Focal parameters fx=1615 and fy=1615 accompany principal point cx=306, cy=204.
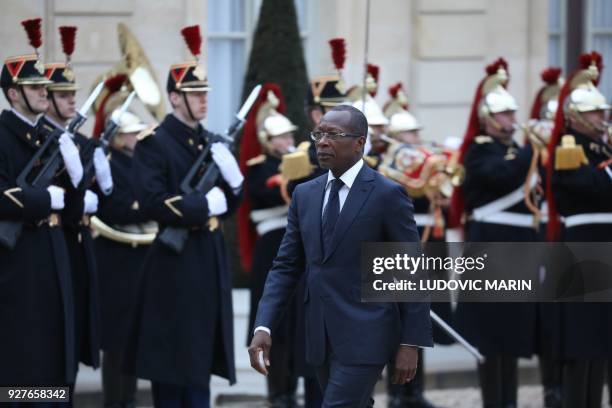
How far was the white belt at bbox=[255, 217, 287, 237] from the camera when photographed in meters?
10.1

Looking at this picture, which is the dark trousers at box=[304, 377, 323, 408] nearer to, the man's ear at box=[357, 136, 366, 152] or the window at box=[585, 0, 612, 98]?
the man's ear at box=[357, 136, 366, 152]

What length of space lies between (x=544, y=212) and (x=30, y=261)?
385cm

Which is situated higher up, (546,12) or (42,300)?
(546,12)

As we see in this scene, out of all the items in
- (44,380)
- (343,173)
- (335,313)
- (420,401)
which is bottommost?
(420,401)

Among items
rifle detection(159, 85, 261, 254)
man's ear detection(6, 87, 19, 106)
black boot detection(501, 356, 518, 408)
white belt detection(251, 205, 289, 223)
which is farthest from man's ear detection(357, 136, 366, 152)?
black boot detection(501, 356, 518, 408)

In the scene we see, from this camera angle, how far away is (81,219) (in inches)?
342

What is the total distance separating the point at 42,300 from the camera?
821 centimetres

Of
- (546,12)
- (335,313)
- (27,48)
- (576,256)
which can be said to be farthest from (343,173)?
(546,12)

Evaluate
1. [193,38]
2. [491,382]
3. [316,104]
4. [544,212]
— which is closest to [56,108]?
[193,38]

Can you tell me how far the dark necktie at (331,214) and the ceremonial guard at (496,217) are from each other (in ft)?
11.4

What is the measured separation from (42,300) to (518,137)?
5.98 m

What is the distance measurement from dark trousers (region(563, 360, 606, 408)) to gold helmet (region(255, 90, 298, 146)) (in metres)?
2.40

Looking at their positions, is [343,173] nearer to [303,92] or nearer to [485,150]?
[485,150]

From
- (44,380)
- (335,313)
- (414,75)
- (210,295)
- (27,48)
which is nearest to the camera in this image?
(335,313)
